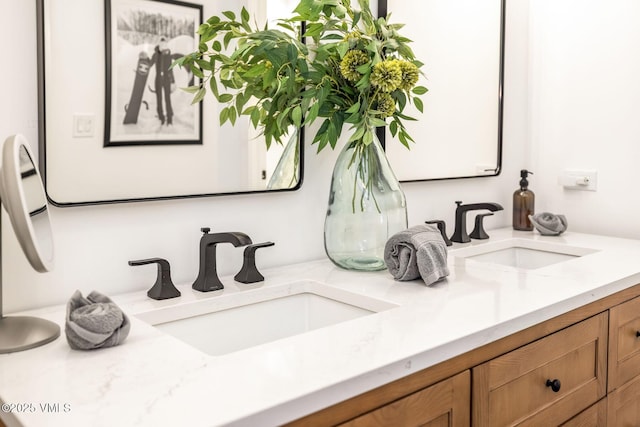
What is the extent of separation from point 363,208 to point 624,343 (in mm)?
768

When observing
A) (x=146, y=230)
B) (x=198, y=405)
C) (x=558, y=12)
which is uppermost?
(x=558, y=12)

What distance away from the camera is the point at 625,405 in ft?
5.43

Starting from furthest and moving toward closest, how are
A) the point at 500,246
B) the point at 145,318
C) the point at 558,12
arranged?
1. the point at 558,12
2. the point at 500,246
3. the point at 145,318

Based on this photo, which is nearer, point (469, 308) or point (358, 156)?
point (469, 308)

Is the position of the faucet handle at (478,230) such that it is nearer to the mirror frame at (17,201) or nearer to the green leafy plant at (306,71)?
the green leafy plant at (306,71)

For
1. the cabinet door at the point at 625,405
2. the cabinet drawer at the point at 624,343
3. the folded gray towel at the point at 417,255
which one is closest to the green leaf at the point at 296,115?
the folded gray towel at the point at 417,255

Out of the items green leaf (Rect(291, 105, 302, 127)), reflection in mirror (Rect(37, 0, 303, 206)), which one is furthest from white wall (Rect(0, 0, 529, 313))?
green leaf (Rect(291, 105, 302, 127))

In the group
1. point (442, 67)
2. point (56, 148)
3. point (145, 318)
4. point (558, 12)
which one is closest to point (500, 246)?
point (442, 67)

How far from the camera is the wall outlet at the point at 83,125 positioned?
1.26 meters

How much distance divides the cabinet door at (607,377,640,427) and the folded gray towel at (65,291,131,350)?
1.23m

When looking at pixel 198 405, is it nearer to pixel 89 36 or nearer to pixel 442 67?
pixel 89 36

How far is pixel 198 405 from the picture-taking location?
0.81 m

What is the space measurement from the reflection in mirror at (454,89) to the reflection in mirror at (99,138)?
0.59 metres

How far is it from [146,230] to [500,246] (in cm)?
118
